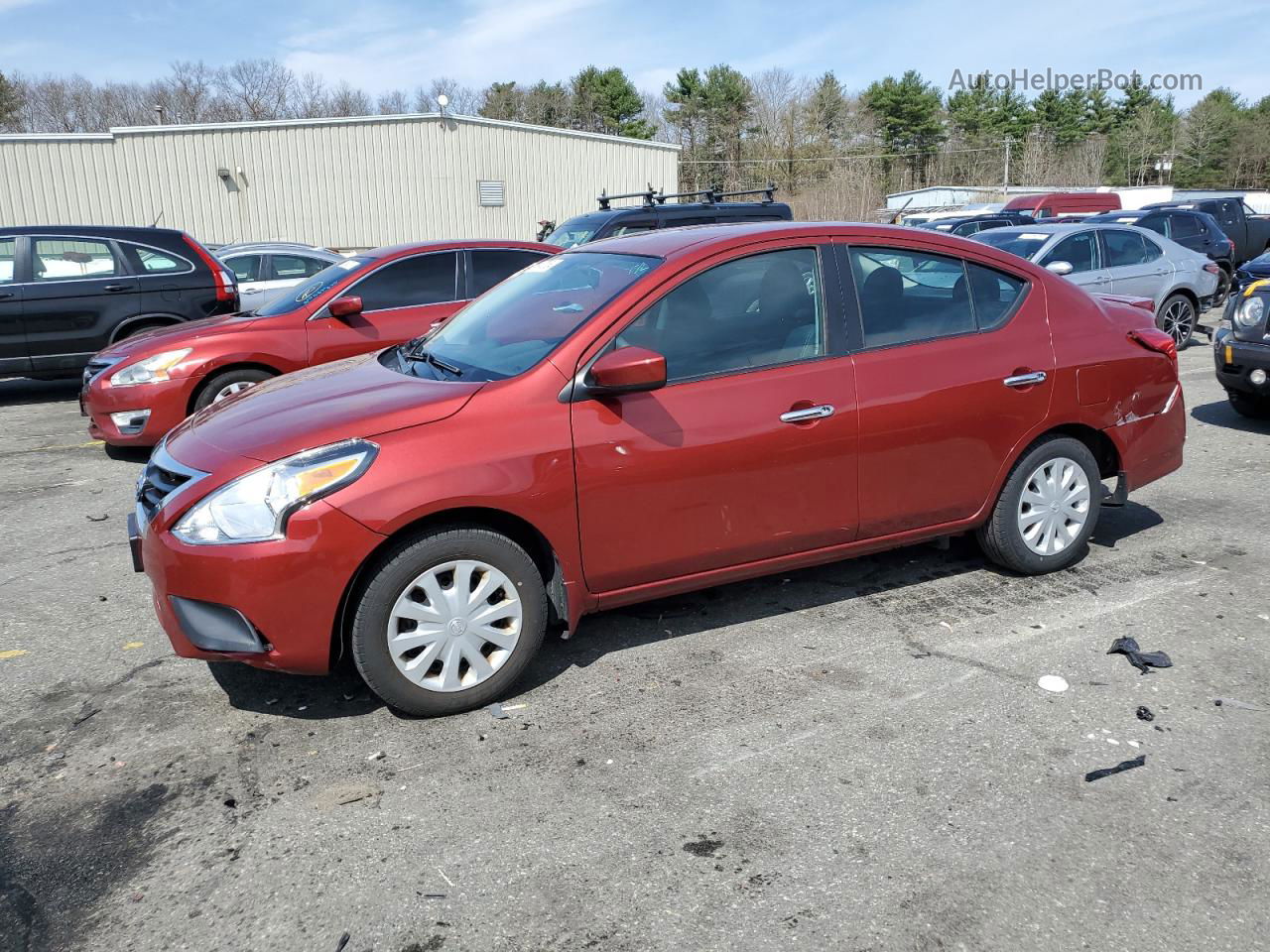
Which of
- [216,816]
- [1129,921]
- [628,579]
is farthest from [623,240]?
[1129,921]

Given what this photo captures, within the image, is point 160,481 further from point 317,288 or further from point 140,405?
point 317,288

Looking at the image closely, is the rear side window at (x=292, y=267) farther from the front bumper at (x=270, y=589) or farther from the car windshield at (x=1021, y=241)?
the front bumper at (x=270, y=589)

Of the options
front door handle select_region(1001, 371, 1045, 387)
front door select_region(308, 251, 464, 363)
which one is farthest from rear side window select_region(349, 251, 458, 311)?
front door handle select_region(1001, 371, 1045, 387)

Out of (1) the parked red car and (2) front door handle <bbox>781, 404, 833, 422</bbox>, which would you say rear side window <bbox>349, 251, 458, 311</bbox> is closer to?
(1) the parked red car

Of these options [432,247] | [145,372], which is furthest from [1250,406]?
[145,372]

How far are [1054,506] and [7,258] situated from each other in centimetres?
1019

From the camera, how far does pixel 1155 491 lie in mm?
6664

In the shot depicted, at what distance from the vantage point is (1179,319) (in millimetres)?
12883

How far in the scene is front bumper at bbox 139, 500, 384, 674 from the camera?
3.46m

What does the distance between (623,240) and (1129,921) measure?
11.1ft

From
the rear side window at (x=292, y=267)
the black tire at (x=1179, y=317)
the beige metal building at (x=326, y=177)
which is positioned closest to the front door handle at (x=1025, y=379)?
the black tire at (x=1179, y=317)

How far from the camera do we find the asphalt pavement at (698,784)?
2703 mm

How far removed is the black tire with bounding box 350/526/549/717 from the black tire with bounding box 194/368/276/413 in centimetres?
495

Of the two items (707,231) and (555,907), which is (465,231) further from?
(555,907)
